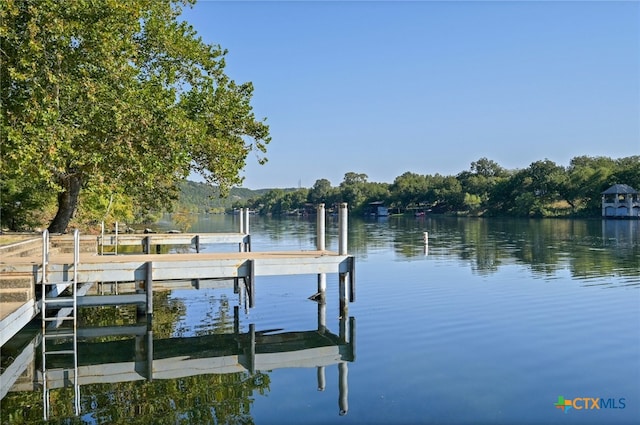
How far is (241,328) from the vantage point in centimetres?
1333

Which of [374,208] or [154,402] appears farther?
[374,208]

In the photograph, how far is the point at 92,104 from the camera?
15188 millimetres

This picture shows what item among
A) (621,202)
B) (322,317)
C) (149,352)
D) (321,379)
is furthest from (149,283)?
(621,202)

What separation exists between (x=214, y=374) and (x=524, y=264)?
18439 mm

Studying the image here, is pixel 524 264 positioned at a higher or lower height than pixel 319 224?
lower

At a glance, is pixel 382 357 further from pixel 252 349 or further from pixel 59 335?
pixel 59 335

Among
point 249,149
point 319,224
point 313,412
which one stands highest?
point 249,149

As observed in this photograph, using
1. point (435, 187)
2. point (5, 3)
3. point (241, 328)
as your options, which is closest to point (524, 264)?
point (241, 328)

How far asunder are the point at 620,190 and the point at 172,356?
81.5 metres

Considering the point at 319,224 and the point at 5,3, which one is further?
the point at 319,224

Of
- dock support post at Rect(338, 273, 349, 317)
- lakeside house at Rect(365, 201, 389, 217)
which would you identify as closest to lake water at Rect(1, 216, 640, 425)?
dock support post at Rect(338, 273, 349, 317)

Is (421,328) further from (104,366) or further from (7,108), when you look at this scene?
(7,108)

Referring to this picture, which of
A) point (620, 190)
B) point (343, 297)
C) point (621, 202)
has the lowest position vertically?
point (343, 297)

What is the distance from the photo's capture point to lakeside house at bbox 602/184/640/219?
80.3 m
